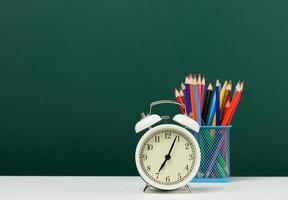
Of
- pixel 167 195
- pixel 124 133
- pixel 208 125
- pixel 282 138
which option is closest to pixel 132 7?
pixel 124 133

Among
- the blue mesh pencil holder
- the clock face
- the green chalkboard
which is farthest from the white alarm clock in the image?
the green chalkboard

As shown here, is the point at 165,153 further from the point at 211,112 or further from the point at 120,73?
the point at 120,73

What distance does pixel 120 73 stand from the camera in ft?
5.78

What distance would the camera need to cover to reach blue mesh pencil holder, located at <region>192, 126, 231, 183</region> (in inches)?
56.7

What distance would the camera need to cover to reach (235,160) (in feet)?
5.67

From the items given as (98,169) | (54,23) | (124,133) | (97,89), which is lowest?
(98,169)

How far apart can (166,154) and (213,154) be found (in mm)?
203

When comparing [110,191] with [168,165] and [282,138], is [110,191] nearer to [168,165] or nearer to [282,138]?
[168,165]

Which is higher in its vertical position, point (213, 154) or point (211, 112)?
point (211, 112)

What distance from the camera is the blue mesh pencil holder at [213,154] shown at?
1440mm

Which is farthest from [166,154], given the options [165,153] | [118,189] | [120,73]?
[120,73]

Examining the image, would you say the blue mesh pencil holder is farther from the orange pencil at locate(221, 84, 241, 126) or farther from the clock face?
the clock face

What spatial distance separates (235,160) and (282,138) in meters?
0.17

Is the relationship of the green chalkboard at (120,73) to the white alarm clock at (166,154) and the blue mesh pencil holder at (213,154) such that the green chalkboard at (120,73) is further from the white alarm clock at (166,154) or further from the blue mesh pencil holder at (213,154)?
the white alarm clock at (166,154)
